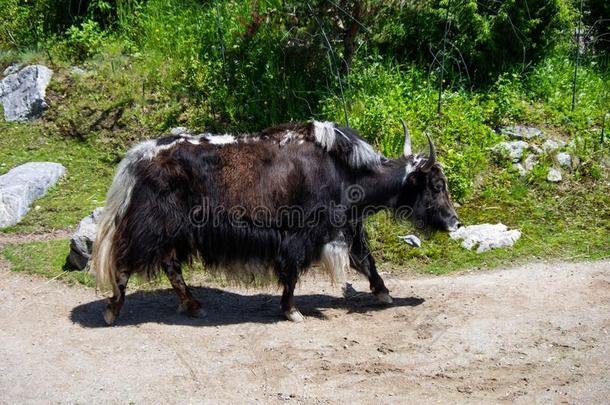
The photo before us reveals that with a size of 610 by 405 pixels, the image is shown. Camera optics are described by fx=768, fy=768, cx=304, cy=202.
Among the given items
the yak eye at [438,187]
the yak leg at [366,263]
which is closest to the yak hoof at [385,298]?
the yak leg at [366,263]

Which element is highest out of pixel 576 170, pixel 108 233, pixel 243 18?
pixel 243 18

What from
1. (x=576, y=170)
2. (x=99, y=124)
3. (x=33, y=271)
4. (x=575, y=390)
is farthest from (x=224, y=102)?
(x=575, y=390)

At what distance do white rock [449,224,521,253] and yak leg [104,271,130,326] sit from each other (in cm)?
320

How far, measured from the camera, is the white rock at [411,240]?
24.0ft

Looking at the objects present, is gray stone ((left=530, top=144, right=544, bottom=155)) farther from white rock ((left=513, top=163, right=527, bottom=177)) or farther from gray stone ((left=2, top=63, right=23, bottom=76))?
gray stone ((left=2, top=63, right=23, bottom=76))

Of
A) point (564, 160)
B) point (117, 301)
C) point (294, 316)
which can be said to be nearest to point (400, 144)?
point (564, 160)

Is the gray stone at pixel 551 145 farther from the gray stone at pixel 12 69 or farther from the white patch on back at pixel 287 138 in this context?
the gray stone at pixel 12 69

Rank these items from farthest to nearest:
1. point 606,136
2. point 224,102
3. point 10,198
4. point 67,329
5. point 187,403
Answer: point 224,102 → point 606,136 → point 10,198 → point 67,329 → point 187,403

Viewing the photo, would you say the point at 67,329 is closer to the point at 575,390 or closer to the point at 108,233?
the point at 108,233

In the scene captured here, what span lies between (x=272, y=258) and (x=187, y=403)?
5.33 ft

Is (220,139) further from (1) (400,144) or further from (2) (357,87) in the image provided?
(2) (357,87)

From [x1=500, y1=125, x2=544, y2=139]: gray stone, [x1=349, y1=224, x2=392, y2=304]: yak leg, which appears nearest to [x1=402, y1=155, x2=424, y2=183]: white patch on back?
[x1=349, y1=224, x2=392, y2=304]: yak leg

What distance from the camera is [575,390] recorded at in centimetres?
475

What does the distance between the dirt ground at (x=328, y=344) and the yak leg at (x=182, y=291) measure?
74 mm
